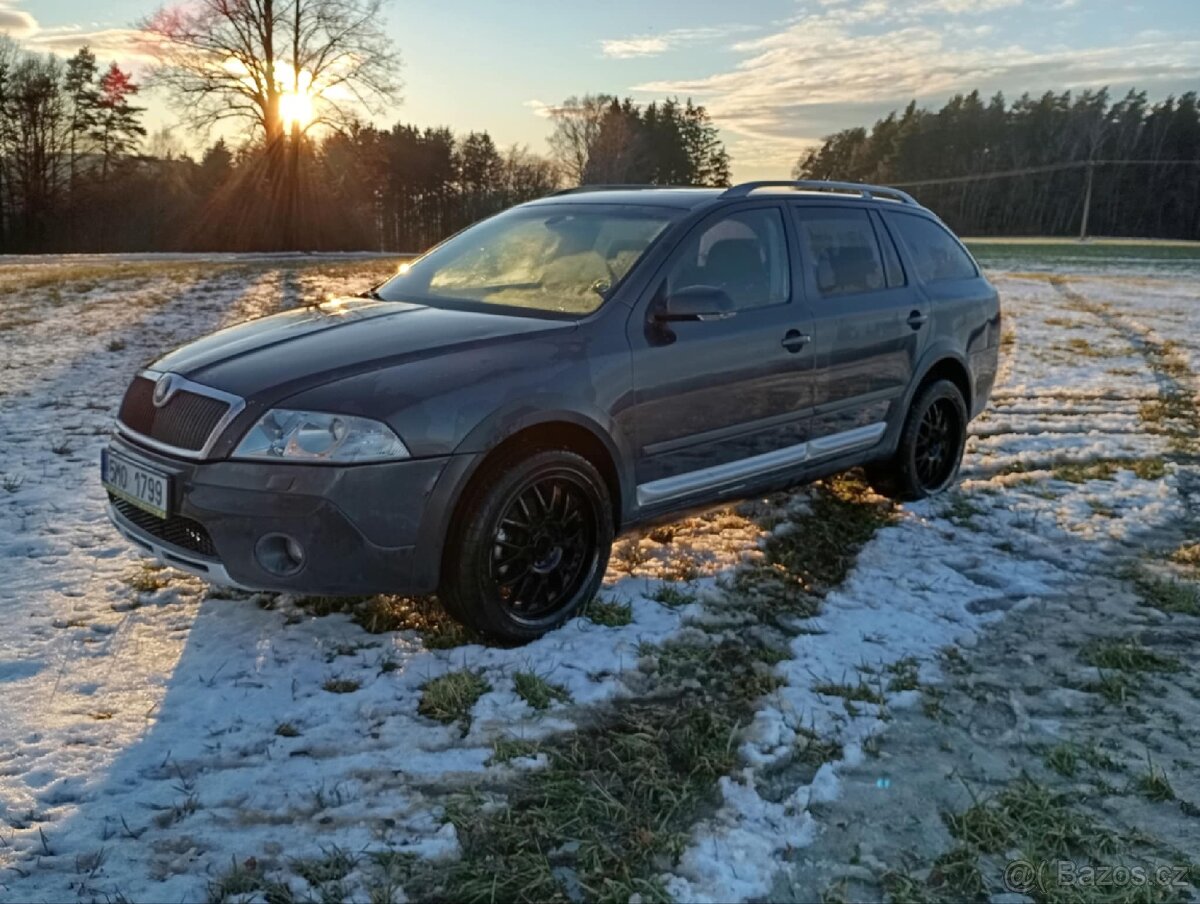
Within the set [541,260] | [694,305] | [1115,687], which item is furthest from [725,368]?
[1115,687]

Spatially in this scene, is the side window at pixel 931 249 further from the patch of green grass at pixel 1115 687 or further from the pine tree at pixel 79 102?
the pine tree at pixel 79 102

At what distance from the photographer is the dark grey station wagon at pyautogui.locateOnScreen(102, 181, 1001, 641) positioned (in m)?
3.28

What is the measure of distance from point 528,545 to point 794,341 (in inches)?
70.3

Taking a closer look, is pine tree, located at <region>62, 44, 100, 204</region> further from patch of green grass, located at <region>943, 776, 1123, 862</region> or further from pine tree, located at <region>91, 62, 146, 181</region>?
patch of green grass, located at <region>943, 776, 1123, 862</region>

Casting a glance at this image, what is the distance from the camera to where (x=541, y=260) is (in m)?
4.48

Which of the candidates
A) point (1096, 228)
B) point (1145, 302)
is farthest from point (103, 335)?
point (1096, 228)

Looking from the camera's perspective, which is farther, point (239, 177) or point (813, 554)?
point (239, 177)

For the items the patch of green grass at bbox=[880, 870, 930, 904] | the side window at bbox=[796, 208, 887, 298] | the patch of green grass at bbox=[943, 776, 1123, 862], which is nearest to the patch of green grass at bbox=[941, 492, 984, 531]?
the side window at bbox=[796, 208, 887, 298]

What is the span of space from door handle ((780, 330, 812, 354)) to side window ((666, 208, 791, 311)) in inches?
6.8

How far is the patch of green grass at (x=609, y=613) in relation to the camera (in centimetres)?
397

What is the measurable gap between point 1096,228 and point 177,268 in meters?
78.9

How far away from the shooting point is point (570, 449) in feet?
12.6

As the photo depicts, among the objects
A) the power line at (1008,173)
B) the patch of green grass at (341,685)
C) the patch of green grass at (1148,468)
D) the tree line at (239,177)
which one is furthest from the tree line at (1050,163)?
the patch of green grass at (341,685)

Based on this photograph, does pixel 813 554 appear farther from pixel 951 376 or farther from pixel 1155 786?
pixel 1155 786
